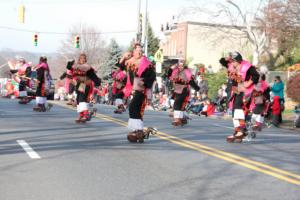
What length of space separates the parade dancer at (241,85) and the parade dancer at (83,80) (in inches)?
179

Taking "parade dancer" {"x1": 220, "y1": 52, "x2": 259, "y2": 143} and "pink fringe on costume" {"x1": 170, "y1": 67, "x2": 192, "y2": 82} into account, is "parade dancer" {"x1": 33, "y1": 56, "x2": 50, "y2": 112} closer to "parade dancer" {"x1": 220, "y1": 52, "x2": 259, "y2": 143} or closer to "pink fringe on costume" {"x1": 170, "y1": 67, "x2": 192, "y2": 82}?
"pink fringe on costume" {"x1": 170, "y1": 67, "x2": 192, "y2": 82}

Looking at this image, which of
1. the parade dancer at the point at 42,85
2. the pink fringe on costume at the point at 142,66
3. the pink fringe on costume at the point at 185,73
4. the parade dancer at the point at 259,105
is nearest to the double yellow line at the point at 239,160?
the pink fringe on costume at the point at 142,66

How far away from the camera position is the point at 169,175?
8695 millimetres

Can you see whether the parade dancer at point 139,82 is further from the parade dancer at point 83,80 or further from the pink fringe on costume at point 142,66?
the parade dancer at point 83,80

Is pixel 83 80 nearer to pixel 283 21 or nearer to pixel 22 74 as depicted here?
pixel 22 74

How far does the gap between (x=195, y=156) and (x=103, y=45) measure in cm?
8550

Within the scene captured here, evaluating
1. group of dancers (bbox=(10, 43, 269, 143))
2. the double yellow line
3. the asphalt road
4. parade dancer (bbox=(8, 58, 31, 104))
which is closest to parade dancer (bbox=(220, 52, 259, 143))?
group of dancers (bbox=(10, 43, 269, 143))

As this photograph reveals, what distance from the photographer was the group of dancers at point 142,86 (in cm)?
1301

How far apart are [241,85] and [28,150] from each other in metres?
5.20

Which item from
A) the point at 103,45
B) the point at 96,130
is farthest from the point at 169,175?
the point at 103,45

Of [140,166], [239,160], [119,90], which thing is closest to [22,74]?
[119,90]

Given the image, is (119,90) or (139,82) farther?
(119,90)

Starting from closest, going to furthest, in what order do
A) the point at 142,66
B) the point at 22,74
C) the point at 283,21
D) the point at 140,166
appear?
the point at 140,166, the point at 142,66, the point at 22,74, the point at 283,21

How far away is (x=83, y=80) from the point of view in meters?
17.2
